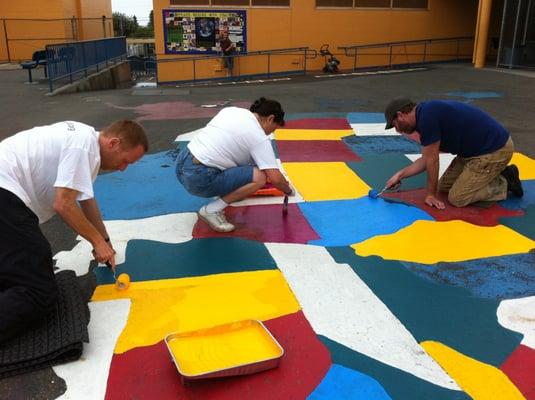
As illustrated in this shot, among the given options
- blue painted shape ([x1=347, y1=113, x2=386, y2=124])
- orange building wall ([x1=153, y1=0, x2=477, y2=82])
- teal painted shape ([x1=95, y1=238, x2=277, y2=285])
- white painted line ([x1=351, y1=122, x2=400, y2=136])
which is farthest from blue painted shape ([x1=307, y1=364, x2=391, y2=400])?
orange building wall ([x1=153, y1=0, x2=477, y2=82])

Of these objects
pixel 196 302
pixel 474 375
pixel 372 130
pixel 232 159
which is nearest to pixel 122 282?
pixel 196 302

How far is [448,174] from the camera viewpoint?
5105mm

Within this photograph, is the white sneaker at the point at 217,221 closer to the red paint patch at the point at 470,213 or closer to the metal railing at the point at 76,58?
the red paint patch at the point at 470,213

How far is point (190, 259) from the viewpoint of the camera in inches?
149

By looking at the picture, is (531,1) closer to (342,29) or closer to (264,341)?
(342,29)

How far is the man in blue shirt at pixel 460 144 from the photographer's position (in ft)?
14.9

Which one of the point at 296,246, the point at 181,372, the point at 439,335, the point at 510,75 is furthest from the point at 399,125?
the point at 510,75

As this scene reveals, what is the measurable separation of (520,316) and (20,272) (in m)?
2.90

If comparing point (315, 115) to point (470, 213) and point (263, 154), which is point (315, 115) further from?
point (263, 154)

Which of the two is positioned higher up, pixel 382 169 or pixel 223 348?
pixel 382 169

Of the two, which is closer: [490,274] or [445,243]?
[490,274]

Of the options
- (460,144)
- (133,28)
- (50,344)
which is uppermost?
(133,28)

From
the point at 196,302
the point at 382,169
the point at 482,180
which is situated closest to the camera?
the point at 196,302

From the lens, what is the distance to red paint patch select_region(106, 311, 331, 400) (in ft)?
7.90
